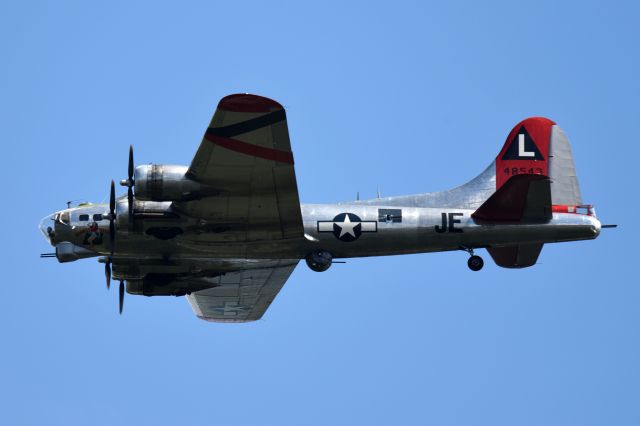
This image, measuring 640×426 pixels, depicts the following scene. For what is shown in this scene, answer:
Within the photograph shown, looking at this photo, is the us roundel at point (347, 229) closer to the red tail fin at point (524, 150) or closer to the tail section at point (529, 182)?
the tail section at point (529, 182)

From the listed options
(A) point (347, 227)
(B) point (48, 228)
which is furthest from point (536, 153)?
(B) point (48, 228)

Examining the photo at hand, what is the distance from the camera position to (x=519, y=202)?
27125mm

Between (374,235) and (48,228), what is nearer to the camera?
(374,235)

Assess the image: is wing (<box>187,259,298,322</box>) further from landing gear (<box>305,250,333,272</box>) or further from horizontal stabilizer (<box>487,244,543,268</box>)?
horizontal stabilizer (<box>487,244,543,268</box>)

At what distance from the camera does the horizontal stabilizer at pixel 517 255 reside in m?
28.9

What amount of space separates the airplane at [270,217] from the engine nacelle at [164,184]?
0.02 m

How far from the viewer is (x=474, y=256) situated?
1098 inches

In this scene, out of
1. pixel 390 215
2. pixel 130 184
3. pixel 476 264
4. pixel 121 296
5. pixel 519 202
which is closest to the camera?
pixel 130 184

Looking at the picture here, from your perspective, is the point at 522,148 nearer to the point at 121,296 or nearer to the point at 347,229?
the point at 347,229

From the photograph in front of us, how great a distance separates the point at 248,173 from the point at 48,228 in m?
6.05

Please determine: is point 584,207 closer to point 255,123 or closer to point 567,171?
point 567,171

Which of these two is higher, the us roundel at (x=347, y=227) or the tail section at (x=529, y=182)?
the tail section at (x=529, y=182)

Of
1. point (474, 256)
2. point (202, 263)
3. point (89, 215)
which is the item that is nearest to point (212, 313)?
point (202, 263)

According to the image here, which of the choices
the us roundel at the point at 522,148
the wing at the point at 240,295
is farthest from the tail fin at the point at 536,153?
the wing at the point at 240,295
